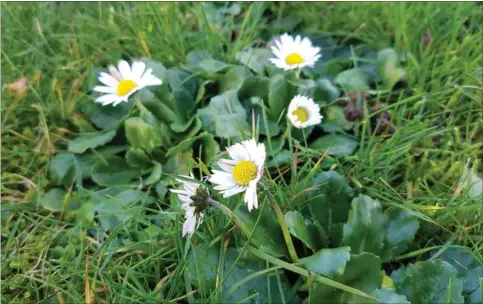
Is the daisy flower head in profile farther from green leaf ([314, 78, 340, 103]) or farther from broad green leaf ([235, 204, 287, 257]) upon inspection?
green leaf ([314, 78, 340, 103])

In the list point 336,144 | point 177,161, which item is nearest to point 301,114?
point 336,144

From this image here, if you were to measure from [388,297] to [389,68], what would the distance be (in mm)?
948

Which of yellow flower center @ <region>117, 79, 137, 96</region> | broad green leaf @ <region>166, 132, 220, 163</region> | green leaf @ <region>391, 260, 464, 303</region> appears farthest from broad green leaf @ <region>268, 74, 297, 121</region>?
green leaf @ <region>391, 260, 464, 303</region>

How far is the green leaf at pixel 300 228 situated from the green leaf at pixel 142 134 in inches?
21.8

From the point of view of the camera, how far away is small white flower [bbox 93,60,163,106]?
159 cm

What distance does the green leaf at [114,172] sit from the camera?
1.62 meters

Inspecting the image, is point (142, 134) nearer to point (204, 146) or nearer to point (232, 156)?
point (204, 146)

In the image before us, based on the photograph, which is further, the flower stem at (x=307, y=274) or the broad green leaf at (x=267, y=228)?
the broad green leaf at (x=267, y=228)

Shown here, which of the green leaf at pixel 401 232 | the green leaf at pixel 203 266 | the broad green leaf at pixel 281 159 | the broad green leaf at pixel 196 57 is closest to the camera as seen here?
the green leaf at pixel 203 266

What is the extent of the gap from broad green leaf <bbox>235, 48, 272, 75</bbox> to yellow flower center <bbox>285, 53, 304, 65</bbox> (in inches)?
4.9

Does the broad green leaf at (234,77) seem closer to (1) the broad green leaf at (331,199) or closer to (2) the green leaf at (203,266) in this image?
(1) the broad green leaf at (331,199)

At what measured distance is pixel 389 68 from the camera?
1.81m

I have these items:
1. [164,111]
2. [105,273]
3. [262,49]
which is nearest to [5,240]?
[105,273]

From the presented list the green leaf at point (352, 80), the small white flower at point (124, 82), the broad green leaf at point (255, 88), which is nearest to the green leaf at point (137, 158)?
the small white flower at point (124, 82)
